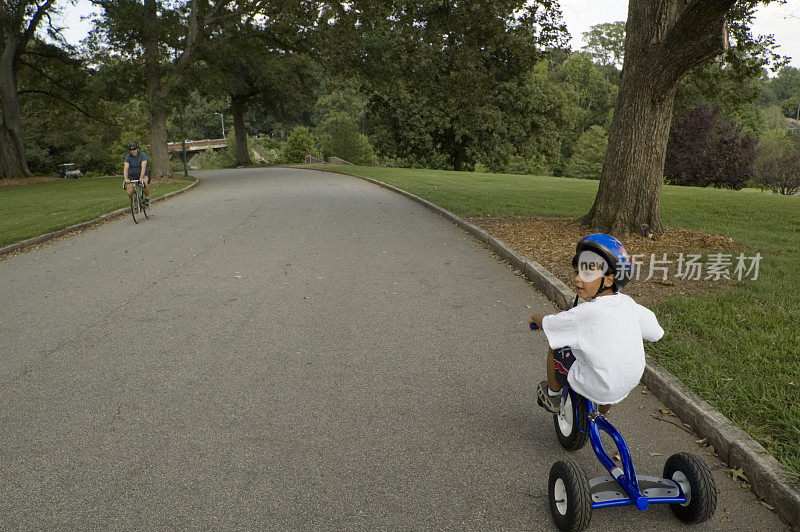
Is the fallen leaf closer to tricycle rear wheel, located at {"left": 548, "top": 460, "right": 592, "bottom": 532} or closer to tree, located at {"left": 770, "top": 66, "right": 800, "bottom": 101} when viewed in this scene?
tricycle rear wheel, located at {"left": 548, "top": 460, "right": 592, "bottom": 532}

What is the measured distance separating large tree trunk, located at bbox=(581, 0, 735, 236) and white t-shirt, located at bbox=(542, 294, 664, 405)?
6736 millimetres

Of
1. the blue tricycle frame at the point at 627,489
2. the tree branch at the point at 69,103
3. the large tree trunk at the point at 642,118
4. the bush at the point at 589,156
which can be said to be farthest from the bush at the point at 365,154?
the blue tricycle frame at the point at 627,489

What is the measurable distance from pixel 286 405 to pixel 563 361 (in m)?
2.01

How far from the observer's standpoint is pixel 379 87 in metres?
24.8

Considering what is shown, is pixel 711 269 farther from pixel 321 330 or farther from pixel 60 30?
pixel 60 30

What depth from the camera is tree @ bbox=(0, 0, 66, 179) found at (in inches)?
1064

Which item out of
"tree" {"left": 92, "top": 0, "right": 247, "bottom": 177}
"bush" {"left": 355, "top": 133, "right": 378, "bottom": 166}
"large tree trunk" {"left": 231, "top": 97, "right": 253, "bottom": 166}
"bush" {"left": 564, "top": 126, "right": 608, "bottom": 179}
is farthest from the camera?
"bush" {"left": 355, "top": 133, "right": 378, "bottom": 166}

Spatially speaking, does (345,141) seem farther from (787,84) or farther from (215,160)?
(787,84)

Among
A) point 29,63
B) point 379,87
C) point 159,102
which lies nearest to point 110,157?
point 29,63

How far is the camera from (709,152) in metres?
40.1

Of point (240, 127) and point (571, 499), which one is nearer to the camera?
point (571, 499)

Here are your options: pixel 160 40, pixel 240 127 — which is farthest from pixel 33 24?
pixel 240 127

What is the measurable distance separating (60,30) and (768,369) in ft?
119

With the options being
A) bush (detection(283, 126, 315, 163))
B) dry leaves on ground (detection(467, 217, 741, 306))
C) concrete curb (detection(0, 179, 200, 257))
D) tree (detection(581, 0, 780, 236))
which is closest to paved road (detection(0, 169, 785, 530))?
dry leaves on ground (detection(467, 217, 741, 306))
